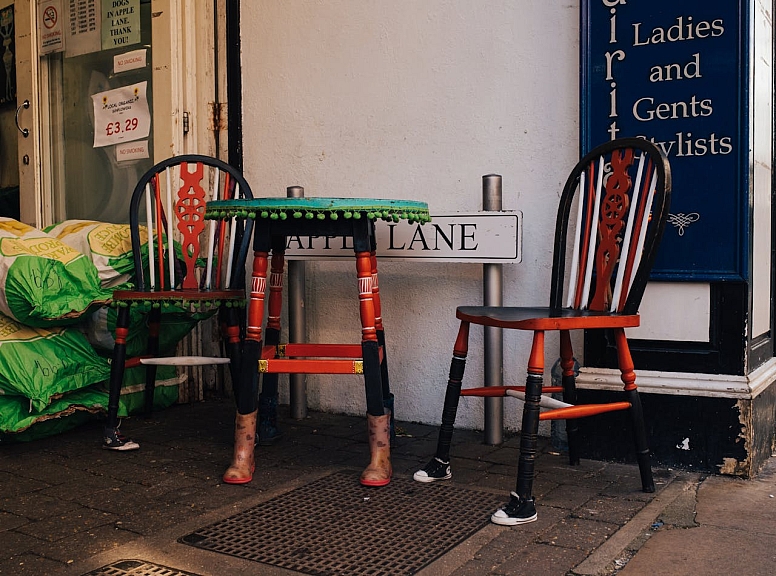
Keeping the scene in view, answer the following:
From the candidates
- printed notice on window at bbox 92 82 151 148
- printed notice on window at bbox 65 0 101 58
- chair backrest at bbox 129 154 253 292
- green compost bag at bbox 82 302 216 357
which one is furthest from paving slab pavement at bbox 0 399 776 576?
printed notice on window at bbox 65 0 101 58

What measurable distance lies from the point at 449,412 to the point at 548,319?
20.2 inches

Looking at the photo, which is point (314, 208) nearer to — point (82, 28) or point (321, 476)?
point (321, 476)

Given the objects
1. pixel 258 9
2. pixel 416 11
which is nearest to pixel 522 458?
pixel 416 11

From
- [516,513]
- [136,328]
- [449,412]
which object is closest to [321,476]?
[449,412]

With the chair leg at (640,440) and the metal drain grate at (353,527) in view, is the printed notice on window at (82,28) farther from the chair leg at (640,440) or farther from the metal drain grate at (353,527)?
the chair leg at (640,440)

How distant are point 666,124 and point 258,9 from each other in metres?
1.99

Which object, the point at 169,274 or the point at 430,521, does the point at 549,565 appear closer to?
the point at 430,521

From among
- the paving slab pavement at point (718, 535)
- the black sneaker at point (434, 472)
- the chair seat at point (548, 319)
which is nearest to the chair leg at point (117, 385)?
the black sneaker at point (434, 472)

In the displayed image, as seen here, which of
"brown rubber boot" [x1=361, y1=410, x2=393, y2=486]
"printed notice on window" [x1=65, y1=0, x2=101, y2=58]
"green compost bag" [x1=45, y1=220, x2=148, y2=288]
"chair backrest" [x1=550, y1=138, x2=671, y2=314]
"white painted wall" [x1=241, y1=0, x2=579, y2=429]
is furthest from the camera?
"printed notice on window" [x1=65, y1=0, x2=101, y2=58]

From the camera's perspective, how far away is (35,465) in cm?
279

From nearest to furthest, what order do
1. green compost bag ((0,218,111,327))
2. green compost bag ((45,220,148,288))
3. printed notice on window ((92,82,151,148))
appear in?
green compost bag ((0,218,111,327)) < green compost bag ((45,220,148,288)) < printed notice on window ((92,82,151,148))

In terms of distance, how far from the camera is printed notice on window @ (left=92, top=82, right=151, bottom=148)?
3.99 meters

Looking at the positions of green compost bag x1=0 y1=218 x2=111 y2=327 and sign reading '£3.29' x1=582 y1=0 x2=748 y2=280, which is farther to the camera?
green compost bag x1=0 y1=218 x2=111 y2=327

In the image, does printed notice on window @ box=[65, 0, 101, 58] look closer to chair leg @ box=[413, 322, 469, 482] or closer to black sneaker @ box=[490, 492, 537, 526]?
chair leg @ box=[413, 322, 469, 482]
